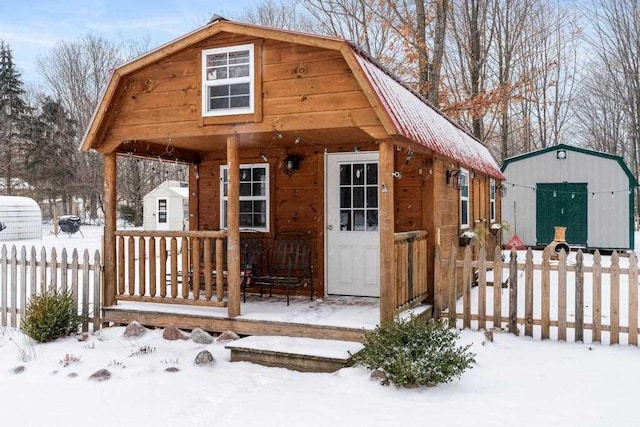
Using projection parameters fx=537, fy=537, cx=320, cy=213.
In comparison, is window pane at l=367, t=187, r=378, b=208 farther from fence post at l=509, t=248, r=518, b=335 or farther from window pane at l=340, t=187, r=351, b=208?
fence post at l=509, t=248, r=518, b=335

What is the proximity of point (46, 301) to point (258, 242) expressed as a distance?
120 inches

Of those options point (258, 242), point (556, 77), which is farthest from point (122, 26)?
point (258, 242)

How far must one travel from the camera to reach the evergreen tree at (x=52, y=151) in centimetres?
3297

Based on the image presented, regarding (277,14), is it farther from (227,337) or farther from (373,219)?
(227,337)

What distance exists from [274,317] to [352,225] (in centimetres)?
222

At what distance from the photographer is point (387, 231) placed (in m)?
5.83

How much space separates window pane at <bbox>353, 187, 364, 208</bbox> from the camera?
8.08m

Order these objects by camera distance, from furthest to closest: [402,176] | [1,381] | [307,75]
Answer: [402,176] < [307,75] < [1,381]

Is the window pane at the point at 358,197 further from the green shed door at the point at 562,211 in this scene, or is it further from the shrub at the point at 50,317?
the green shed door at the point at 562,211

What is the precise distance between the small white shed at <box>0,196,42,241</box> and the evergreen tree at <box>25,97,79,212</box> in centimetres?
1210

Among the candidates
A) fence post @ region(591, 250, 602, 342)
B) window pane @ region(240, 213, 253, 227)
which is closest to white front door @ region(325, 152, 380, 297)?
window pane @ region(240, 213, 253, 227)

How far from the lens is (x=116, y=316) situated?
7.12 meters

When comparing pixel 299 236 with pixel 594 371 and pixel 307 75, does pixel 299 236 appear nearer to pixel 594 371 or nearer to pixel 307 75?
pixel 307 75

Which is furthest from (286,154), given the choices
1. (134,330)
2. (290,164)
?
(134,330)
